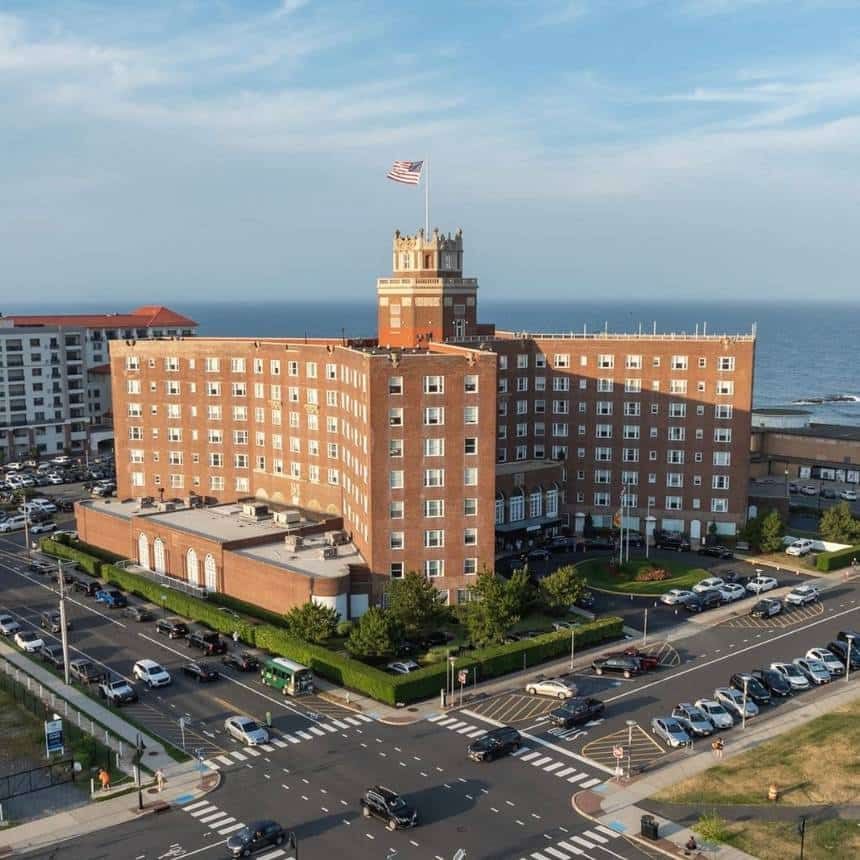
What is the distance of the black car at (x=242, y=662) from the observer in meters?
68.6

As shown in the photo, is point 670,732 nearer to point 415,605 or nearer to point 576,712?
point 576,712

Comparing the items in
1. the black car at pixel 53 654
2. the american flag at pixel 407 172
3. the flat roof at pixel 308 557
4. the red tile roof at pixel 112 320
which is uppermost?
the american flag at pixel 407 172

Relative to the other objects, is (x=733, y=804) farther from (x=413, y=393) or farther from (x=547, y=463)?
(x=547, y=463)

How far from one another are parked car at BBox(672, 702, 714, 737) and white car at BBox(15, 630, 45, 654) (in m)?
47.9

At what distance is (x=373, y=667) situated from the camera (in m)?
67.3

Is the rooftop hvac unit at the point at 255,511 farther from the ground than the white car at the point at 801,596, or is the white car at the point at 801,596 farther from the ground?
the rooftop hvac unit at the point at 255,511

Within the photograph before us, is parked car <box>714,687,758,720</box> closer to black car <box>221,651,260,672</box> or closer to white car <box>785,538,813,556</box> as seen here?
black car <box>221,651,260,672</box>

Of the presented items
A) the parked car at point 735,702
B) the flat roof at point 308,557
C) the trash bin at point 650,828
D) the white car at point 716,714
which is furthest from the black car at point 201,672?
the parked car at point 735,702

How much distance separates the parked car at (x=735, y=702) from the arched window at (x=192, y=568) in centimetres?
4796

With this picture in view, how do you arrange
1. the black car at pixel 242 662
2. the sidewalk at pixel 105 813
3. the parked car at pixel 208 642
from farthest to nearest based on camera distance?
the parked car at pixel 208 642, the black car at pixel 242 662, the sidewalk at pixel 105 813

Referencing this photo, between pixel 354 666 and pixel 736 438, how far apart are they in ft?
188

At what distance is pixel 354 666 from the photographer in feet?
215

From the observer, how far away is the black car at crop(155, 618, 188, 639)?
249ft

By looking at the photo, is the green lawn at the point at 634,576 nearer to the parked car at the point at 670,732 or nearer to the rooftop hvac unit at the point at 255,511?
the parked car at the point at 670,732
